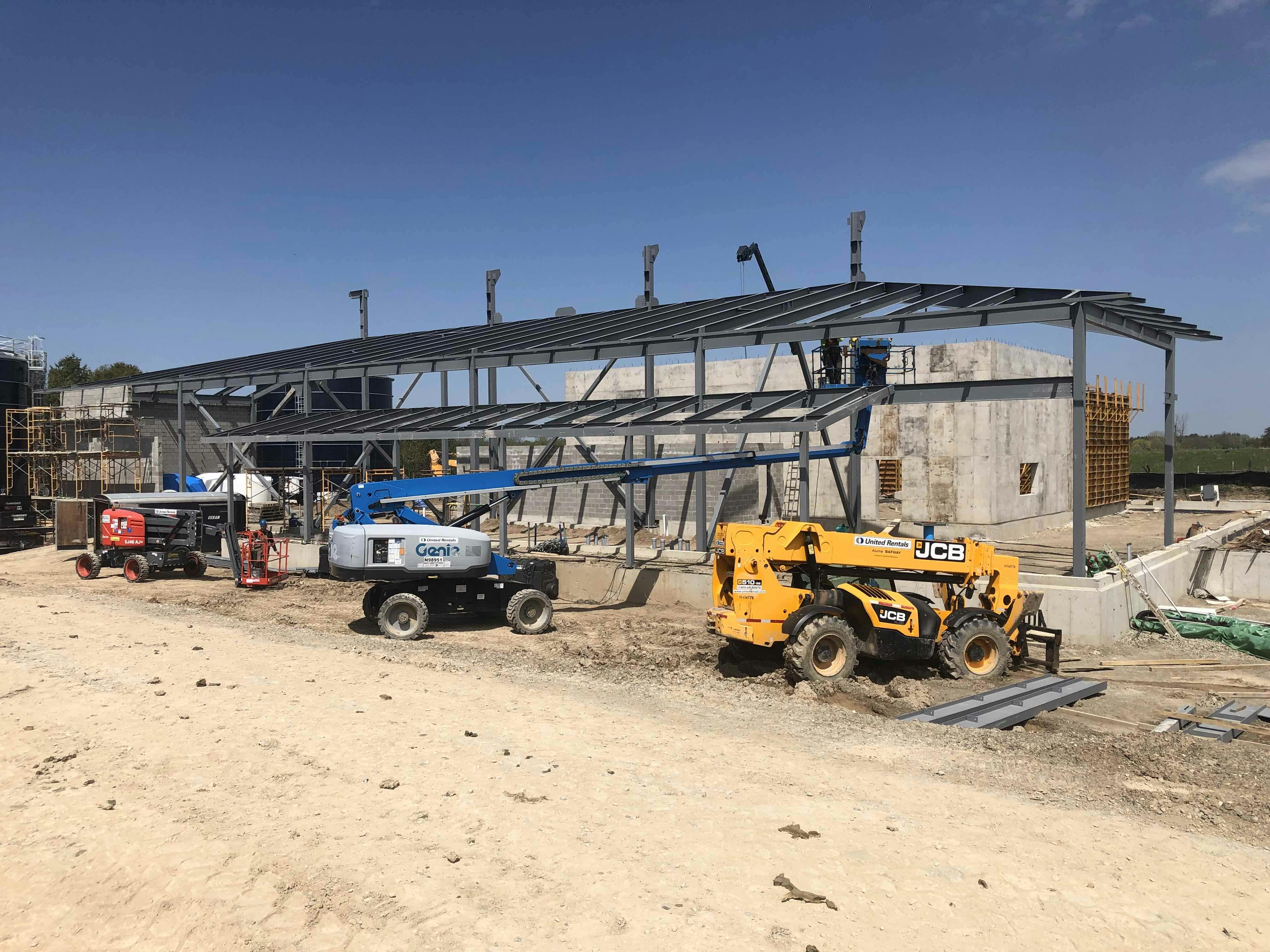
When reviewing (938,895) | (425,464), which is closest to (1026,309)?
(938,895)

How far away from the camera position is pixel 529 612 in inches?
592

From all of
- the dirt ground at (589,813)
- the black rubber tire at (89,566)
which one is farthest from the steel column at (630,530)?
the black rubber tire at (89,566)

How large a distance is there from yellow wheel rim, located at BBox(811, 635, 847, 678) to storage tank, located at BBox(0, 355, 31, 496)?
33.5 m

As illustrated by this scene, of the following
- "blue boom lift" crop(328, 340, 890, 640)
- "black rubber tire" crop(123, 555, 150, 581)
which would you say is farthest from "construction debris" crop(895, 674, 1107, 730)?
"black rubber tire" crop(123, 555, 150, 581)

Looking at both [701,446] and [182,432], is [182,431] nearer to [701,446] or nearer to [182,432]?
[182,432]

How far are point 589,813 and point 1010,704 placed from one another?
5817 mm

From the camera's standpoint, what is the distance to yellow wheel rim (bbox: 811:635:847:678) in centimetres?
1103

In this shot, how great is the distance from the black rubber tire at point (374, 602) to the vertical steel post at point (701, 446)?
6.99 metres

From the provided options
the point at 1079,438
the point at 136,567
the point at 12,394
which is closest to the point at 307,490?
the point at 136,567

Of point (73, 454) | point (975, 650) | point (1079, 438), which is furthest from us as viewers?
point (73, 454)

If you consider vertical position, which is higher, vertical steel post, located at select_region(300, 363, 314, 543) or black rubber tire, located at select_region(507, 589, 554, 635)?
vertical steel post, located at select_region(300, 363, 314, 543)

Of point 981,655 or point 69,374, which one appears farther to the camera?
point 69,374

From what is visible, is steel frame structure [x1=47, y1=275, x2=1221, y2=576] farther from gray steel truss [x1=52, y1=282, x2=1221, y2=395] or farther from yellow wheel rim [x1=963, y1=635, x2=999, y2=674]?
yellow wheel rim [x1=963, y1=635, x2=999, y2=674]

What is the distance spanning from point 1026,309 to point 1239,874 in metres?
10.4
